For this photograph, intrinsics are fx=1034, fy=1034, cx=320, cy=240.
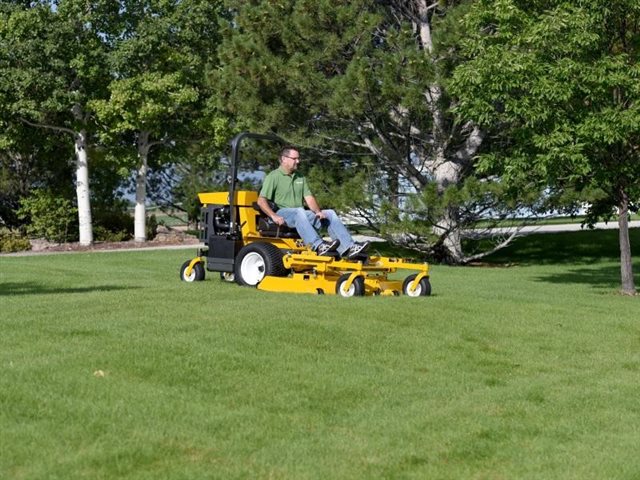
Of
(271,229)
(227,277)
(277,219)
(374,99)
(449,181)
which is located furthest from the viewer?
(449,181)

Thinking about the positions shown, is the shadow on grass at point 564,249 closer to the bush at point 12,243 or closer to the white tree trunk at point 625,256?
the white tree trunk at point 625,256

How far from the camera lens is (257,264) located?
14.5 m

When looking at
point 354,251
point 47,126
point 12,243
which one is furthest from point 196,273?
point 47,126

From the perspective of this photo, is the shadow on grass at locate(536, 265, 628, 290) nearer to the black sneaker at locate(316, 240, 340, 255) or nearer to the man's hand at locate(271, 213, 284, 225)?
the black sneaker at locate(316, 240, 340, 255)

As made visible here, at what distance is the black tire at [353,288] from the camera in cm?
1315

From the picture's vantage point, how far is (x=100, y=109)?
105ft

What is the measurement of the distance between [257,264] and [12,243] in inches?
782

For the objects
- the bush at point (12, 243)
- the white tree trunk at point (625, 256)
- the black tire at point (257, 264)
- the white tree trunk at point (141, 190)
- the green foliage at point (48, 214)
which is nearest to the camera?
the black tire at point (257, 264)

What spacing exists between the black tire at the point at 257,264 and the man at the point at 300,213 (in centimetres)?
43

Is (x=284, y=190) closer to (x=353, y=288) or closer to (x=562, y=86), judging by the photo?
(x=353, y=288)

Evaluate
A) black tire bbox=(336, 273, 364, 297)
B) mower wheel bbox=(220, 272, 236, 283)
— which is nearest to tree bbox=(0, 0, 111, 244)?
mower wheel bbox=(220, 272, 236, 283)

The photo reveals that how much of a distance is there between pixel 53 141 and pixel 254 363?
27.8m

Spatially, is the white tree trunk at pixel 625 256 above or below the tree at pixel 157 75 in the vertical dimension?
below

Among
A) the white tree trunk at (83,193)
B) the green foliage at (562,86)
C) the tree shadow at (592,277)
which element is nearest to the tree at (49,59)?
the white tree trunk at (83,193)
